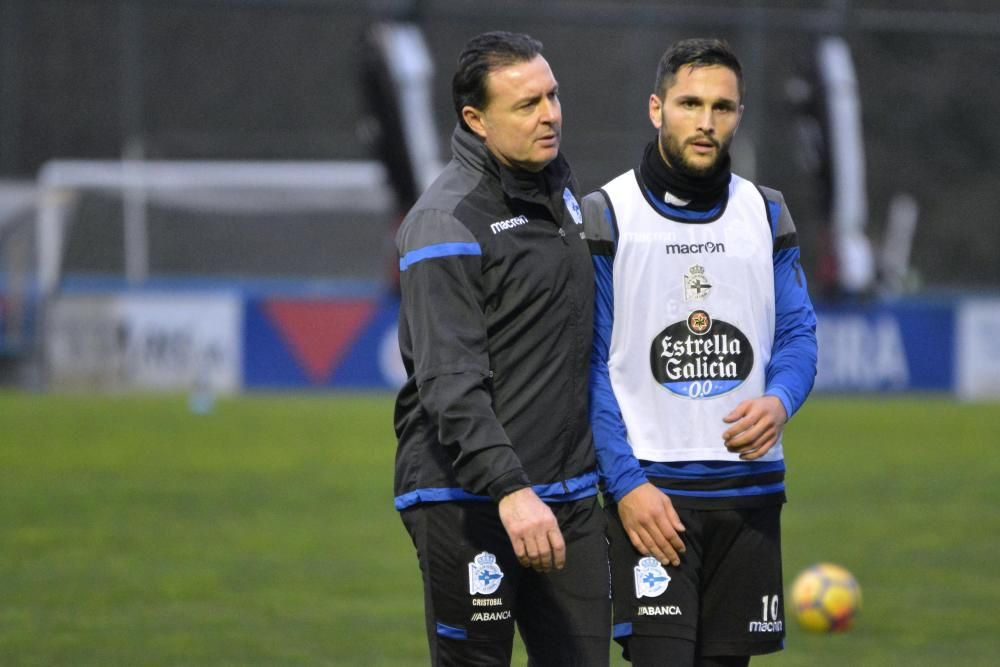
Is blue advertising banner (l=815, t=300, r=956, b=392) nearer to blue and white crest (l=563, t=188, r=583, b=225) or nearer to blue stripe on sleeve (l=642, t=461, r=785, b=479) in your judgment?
blue stripe on sleeve (l=642, t=461, r=785, b=479)

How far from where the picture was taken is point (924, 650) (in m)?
7.62

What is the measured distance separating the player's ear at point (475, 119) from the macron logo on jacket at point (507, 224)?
0.25 meters

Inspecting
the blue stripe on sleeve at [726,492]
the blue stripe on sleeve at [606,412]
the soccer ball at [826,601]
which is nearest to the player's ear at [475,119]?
the blue stripe on sleeve at [606,412]

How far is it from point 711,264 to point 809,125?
85.8ft

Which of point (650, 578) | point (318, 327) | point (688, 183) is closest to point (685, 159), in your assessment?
point (688, 183)

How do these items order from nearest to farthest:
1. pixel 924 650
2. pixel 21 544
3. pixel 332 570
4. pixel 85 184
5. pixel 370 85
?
pixel 924 650 < pixel 332 570 < pixel 21 544 < pixel 370 85 < pixel 85 184

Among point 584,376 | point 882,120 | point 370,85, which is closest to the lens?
point 584,376

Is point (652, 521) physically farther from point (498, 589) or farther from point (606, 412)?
point (498, 589)

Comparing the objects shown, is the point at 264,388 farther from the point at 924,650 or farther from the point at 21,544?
the point at 924,650

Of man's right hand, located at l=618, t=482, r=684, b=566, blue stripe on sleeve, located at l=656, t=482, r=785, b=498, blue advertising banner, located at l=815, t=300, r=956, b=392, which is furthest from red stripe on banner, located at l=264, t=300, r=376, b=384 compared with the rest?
man's right hand, located at l=618, t=482, r=684, b=566

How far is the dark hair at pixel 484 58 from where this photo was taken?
430cm

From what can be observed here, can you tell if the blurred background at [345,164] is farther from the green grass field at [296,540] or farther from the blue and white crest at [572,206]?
the blue and white crest at [572,206]

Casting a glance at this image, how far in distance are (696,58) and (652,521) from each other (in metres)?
1.21

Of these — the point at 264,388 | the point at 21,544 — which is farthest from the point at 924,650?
the point at 264,388
